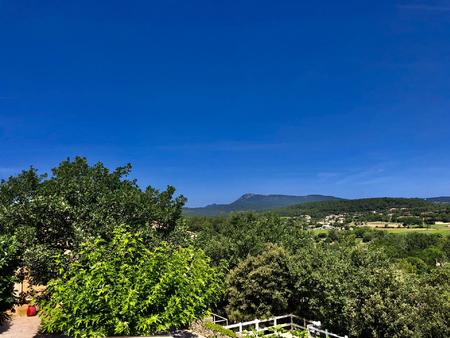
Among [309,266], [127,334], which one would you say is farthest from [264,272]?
[127,334]

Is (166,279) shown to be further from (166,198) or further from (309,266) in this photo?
(309,266)

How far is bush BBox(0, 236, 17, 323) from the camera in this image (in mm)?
11141

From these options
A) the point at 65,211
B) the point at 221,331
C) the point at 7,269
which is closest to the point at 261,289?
the point at 221,331

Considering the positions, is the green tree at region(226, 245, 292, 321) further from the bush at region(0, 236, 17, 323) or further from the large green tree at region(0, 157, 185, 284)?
the bush at region(0, 236, 17, 323)

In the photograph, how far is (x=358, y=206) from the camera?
6476 inches

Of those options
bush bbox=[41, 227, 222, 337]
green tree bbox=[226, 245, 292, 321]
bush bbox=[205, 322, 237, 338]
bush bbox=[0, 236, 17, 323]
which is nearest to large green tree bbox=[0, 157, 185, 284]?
bush bbox=[0, 236, 17, 323]

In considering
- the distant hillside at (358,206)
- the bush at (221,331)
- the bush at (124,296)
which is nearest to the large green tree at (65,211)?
the bush at (221,331)

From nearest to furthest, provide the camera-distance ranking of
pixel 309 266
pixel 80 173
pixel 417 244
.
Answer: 1. pixel 80 173
2. pixel 309 266
3. pixel 417 244

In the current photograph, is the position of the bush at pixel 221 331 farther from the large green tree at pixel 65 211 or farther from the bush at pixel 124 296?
the bush at pixel 124 296

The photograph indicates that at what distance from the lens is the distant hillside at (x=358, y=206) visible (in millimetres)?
150125

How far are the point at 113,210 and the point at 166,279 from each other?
9051 millimetres

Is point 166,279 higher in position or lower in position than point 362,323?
higher

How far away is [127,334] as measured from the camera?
22.2 feet

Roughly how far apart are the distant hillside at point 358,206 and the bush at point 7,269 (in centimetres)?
13921
